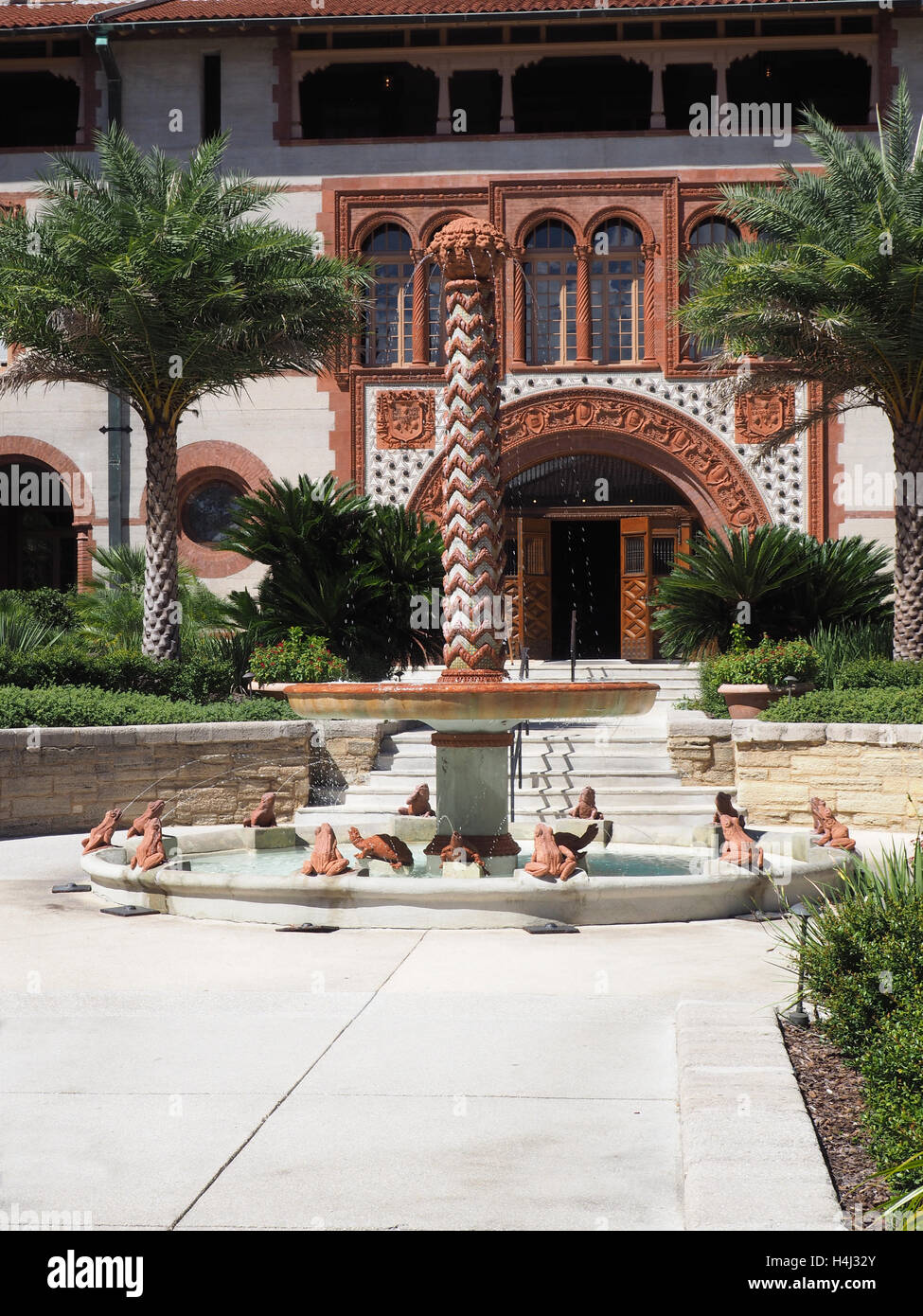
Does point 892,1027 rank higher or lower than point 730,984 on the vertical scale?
higher

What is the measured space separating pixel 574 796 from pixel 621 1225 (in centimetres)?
1160

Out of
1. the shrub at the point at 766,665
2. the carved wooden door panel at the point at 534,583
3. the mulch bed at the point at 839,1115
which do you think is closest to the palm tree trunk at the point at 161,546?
the shrub at the point at 766,665

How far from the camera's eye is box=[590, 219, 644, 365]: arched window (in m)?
25.7

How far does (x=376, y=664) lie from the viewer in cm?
1841

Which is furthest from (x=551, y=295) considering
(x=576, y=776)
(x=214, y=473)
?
(x=576, y=776)

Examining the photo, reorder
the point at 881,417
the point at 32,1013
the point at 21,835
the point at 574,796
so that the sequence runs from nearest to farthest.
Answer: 1. the point at 32,1013
2. the point at 21,835
3. the point at 574,796
4. the point at 881,417

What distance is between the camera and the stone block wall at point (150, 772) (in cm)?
1441

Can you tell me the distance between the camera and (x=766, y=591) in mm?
18297

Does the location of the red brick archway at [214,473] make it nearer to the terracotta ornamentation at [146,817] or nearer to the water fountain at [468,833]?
the water fountain at [468,833]

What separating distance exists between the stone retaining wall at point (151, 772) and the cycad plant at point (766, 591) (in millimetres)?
5375

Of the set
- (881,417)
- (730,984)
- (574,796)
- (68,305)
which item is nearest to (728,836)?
(730,984)

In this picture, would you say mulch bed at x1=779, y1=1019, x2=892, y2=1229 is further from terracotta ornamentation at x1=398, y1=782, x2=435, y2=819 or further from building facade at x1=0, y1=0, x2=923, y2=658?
building facade at x1=0, y1=0, x2=923, y2=658

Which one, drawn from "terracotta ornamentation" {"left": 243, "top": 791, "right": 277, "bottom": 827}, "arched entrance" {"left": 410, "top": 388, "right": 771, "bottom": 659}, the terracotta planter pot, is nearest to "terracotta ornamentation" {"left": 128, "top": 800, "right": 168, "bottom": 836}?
"terracotta ornamentation" {"left": 243, "top": 791, "right": 277, "bottom": 827}

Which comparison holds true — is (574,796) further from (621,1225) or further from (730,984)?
(621,1225)
